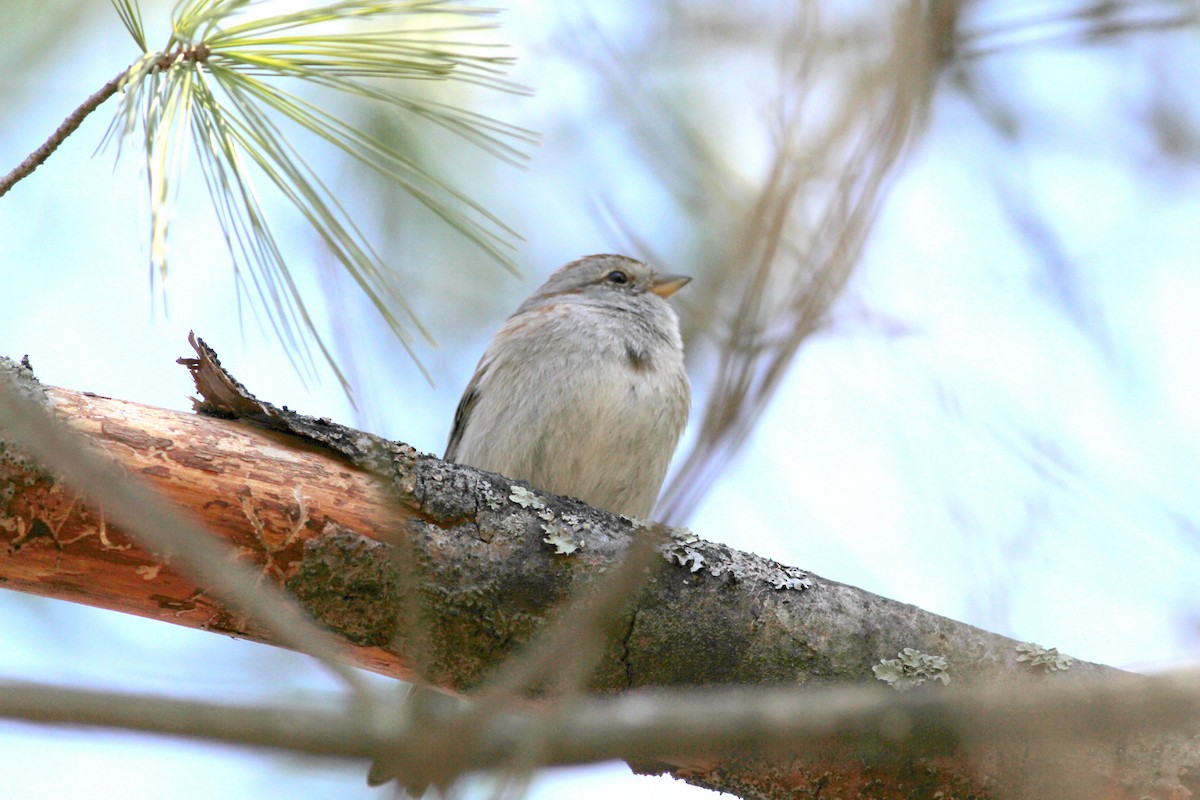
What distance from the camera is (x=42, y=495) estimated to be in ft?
9.12

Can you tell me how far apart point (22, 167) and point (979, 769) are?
289 cm

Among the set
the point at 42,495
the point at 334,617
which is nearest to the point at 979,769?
the point at 334,617

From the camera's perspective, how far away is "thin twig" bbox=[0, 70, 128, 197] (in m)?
2.57

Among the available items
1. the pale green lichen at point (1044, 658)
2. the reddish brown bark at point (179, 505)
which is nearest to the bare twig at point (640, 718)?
the reddish brown bark at point (179, 505)

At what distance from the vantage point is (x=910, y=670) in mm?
3188

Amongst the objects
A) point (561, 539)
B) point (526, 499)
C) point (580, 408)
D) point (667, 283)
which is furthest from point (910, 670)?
point (667, 283)

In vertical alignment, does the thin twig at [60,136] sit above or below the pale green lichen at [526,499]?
above

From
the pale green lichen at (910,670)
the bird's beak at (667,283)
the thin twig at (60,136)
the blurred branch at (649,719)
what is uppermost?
the bird's beak at (667,283)

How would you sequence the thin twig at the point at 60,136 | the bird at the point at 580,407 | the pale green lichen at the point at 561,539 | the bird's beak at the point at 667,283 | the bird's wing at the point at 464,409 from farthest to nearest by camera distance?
the bird's beak at the point at 667,283
the bird's wing at the point at 464,409
the bird at the point at 580,407
the pale green lichen at the point at 561,539
the thin twig at the point at 60,136

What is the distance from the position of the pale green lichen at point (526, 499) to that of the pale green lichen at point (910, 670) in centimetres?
108

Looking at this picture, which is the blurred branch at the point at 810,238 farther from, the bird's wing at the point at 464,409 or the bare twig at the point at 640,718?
the bird's wing at the point at 464,409

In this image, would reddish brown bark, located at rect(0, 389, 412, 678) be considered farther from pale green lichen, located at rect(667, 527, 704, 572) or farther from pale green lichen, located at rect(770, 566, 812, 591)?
pale green lichen, located at rect(770, 566, 812, 591)

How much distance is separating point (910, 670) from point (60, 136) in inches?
105

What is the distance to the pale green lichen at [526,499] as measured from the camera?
128 inches
